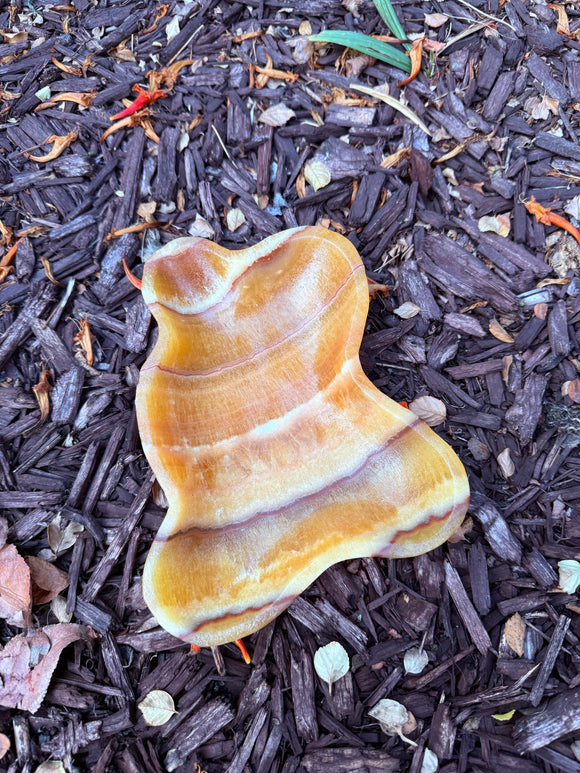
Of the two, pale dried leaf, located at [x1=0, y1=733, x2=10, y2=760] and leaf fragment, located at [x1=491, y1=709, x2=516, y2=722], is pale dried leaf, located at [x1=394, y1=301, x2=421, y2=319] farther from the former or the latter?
pale dried leaf, located at [x1=0, y1=733, x2=10, y2=760]

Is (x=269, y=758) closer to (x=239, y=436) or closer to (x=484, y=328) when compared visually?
(x=239, y=436)

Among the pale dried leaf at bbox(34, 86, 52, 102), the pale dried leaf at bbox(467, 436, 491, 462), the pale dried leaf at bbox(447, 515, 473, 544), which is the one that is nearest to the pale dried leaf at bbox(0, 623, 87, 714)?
the pale dried leaf at bbox(447, 515, 473, 544)

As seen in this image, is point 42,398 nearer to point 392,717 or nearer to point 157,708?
point 157,708

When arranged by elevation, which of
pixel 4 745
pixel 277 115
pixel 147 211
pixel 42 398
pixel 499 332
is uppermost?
pixel 277 115

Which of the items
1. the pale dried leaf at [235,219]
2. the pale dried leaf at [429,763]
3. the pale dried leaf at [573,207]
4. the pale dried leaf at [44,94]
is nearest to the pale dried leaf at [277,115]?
the pale dried leaf at [235,219]

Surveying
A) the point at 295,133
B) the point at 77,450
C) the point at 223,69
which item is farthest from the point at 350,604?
the point at 223,69

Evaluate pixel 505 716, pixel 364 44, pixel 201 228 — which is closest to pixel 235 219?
pixel 201 228
